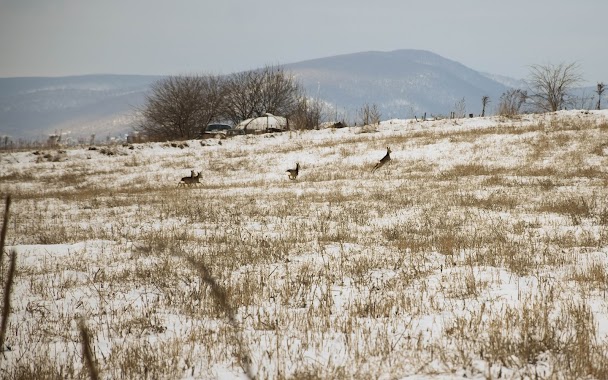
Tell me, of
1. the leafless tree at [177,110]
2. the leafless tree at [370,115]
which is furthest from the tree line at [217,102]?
the leafless tree at [370,115]

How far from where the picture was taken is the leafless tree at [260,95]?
74.9m

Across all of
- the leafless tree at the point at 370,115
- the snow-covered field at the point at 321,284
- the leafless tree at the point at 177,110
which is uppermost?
the leafless tree at the point at 177,110

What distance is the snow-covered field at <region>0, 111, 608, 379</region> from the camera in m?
3.94

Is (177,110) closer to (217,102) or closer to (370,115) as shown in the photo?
(217,102)

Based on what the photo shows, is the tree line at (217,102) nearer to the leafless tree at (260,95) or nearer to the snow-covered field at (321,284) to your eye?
the leafless tree at (260,95)

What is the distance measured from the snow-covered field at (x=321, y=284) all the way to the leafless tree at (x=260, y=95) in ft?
194

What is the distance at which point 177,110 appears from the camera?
202 feet

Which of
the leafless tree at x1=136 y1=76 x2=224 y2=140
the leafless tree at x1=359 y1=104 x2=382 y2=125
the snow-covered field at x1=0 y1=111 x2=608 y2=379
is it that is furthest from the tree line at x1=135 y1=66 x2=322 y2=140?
the snow-covered field at x1=0 y1=111 x2=608 y2=379

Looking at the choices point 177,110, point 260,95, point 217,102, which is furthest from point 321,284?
point 260,95

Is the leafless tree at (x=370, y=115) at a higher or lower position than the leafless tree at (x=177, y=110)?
lower

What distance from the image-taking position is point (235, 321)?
16.4ft

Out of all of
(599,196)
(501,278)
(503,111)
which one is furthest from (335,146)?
(501,278)

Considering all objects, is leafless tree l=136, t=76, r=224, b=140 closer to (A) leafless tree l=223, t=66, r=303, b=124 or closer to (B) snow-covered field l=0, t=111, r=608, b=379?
(A) leafless tree l=223, t=66, r=303, b=124

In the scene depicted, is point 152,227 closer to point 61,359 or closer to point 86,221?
point 86,221
